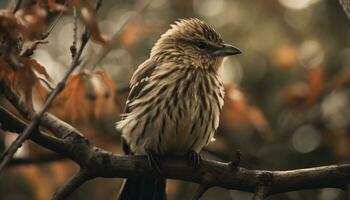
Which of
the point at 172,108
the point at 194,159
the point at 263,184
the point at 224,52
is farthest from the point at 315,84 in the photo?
the point at 263,184

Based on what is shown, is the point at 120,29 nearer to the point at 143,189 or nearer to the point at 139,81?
the point at 139,81

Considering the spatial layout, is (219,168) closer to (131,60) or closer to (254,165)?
(254,165)

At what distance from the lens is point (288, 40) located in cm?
959

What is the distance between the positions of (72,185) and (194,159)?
111 cm

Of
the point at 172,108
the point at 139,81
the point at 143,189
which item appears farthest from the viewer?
the point at 139,81

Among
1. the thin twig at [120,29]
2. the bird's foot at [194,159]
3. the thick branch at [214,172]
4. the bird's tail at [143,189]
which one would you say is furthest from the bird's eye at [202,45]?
the thick branch at [214,172]

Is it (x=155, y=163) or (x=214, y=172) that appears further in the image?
(x=155, y=163)

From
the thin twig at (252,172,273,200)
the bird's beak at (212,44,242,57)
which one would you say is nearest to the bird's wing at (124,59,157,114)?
the bird's beak at (212,44,242,57)

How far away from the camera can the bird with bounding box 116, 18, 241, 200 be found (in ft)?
17.4

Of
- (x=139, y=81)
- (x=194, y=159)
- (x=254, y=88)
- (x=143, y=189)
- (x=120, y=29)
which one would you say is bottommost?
(x=254, y=88)

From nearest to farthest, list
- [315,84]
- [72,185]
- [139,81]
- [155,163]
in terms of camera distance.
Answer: [72,185] → [155,163] → [139,81] → [315,84]

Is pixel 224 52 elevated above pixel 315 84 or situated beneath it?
elevated above

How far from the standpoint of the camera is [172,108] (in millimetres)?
5301

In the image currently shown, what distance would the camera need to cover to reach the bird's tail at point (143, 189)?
5398 millimetres
